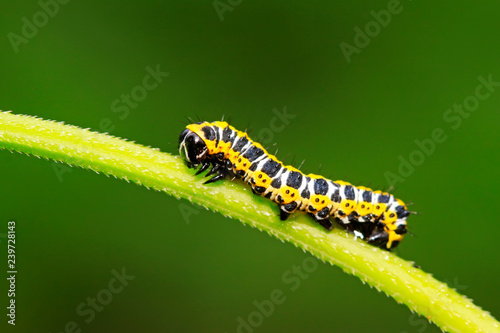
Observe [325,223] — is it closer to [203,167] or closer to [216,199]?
[216,199]

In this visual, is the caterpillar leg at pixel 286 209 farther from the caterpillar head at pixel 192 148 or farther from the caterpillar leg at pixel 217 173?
the caterpillar head at pixel 192 148

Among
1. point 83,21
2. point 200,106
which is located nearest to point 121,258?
point 200,106

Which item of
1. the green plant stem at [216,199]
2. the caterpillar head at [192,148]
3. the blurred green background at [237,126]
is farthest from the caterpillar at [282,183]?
the blurred green background at [237,126]

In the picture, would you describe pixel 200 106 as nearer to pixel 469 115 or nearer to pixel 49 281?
pixel 49 281

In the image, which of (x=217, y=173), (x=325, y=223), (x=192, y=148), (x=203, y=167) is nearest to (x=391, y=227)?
(x=325, y=223)

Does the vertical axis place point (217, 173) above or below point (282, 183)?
below

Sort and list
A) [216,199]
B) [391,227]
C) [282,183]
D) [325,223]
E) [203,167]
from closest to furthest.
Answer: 1. [216,199]
2. [203,167]
3. [325,223]
4. [282,183]
5. [391,227]
